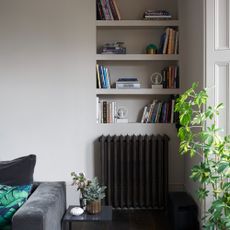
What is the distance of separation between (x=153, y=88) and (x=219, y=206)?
175 cm

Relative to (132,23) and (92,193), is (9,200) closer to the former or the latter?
(92,193)

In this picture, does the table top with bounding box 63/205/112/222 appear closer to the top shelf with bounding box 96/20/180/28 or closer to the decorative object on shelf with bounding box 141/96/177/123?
the decorative object on shelf with bounding box 141/96/177/123

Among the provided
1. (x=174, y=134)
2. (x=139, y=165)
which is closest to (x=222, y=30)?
(x=174, y=134)

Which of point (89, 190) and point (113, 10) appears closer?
point (89, 190)

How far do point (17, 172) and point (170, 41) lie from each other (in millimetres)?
2072

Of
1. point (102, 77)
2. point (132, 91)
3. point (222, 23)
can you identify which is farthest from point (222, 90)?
point (102, 77)

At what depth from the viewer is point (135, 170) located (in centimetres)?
367

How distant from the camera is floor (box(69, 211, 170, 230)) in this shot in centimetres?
330

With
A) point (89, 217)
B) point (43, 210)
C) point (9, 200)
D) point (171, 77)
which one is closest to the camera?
point (43, 210)

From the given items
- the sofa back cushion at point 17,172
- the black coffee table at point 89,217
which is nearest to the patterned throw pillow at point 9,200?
the sofa back cushion at point 17,172

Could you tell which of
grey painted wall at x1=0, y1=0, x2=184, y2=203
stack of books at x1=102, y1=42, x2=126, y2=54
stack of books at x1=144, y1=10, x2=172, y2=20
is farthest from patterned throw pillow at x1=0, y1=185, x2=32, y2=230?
stack of books at x1=144, y1=10, x2=172, y2=20

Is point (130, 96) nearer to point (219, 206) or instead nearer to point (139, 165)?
point (139, 165)

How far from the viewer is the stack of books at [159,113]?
12.4ft

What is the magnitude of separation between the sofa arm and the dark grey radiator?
807 millimetres
